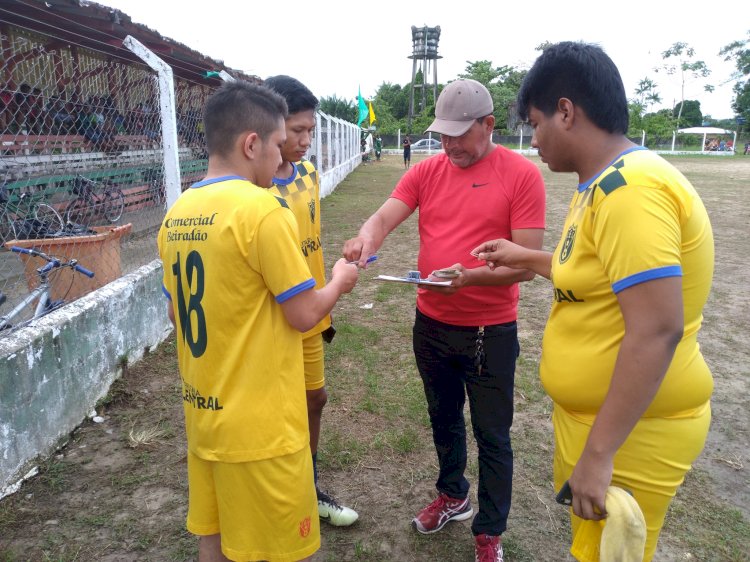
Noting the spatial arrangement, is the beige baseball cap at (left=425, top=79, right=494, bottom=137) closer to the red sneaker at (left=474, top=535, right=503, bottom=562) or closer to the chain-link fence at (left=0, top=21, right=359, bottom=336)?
the red sneaker at (left=474, top=535, right=503, bottom=562)

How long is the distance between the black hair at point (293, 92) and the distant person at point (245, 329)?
56 centimetres

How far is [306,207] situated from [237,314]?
3.34 feet

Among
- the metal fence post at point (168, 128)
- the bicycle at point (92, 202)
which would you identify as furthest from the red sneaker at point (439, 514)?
the bicycle at point (92, 202)

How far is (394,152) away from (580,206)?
4299cm

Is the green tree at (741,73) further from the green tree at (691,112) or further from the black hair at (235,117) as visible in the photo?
the black hair at (235,117)

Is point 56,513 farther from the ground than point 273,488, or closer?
closer

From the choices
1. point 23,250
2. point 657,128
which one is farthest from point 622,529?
point 657,128

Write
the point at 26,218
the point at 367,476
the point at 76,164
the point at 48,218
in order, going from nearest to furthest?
the point at 367,476 < the point at 26,218 < the point at 48,218 < the point at 76,164

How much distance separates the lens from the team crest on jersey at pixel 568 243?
1510mm

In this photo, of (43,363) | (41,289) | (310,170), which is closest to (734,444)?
(310,170)

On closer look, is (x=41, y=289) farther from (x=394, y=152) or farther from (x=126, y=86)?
(x=394, y=152)

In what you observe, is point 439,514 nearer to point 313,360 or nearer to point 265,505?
point 313,360

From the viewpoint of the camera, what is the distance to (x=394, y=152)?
43344 millimetres

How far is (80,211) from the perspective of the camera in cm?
673
